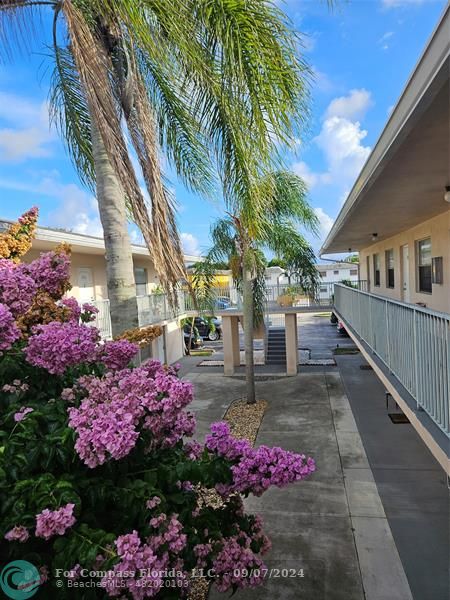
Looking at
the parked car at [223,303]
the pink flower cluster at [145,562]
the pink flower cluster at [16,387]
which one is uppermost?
the pink flower cluster at [16,387]

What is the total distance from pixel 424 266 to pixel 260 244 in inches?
183

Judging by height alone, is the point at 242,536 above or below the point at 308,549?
above

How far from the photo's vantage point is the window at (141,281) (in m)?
18.6

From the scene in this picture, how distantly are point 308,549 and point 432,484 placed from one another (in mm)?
2802

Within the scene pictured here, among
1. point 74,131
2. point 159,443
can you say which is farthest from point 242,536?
point 74,131

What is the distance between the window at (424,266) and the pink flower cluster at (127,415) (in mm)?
8947

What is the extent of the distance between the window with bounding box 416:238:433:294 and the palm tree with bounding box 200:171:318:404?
338 cm

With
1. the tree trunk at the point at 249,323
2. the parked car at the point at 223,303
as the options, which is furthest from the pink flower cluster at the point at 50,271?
the parked car at the point at 223,303

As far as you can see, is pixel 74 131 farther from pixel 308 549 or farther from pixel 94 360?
pixel 308 549

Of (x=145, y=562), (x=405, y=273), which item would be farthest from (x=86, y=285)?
(x=145, y=562)

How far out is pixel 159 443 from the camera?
2.37 metres

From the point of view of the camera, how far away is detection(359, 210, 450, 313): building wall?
7984mm

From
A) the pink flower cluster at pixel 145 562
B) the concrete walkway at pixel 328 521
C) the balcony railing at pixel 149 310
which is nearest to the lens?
the pink flower cluster at pixel 145 562

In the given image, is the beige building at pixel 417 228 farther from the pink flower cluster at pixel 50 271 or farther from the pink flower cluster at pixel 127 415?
the pink flower cluster at pixel 50 271
